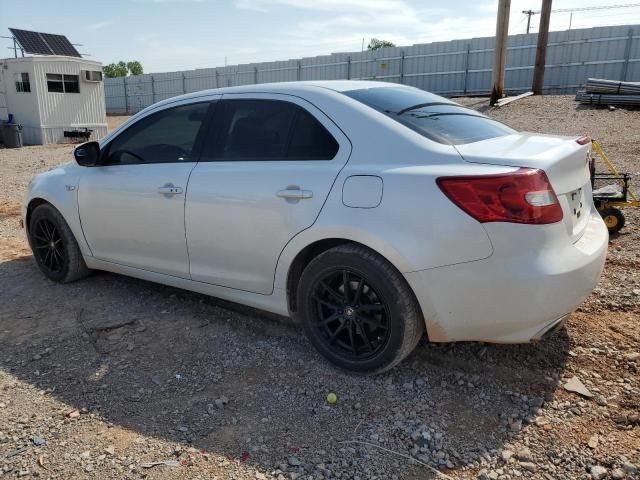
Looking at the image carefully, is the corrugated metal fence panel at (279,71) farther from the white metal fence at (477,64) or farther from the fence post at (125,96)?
the fence post at (125,96)

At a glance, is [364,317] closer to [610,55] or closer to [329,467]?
[329,467]

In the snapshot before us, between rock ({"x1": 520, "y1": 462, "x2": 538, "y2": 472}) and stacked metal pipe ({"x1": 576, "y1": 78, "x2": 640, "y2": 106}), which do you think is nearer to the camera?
rock ({"x1": 520, "y1": 462, "x2": 538, "y2": 472})

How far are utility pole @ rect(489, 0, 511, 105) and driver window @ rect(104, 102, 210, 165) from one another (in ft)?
46.0

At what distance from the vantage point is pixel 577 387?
2914 mm

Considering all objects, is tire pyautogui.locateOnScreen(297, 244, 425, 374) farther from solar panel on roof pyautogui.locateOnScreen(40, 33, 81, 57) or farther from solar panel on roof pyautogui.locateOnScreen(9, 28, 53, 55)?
solar panel on roof pyautogui.locateOnScreen(40, 33, 81, 57)

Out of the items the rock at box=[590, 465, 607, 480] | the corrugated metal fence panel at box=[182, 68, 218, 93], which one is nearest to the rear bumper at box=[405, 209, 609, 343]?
the rock at box=[590, 465, 607, 480]

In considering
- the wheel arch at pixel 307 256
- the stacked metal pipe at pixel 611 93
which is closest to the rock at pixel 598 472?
Answer: the wheel arch at pixel 307 256

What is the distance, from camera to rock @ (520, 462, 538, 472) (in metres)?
2.34

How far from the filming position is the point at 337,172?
2934mm

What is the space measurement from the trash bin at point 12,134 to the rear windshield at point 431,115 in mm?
19547

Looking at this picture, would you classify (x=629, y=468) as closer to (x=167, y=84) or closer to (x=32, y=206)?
(x=32, y=206)

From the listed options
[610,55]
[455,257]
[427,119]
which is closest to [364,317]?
[455,257]

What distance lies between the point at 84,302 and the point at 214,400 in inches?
78.8

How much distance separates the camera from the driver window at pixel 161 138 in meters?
3.77
